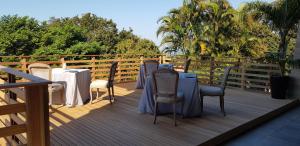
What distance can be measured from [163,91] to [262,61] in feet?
A: 14.0

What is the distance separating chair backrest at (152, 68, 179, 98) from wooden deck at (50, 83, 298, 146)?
0.51 meters

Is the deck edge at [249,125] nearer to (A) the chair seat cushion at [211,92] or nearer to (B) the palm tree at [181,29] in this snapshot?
(A) the chair seat cushion at [211,92]

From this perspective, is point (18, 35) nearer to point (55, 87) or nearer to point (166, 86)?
point (55, 87)

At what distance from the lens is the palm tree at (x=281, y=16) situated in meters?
6.68

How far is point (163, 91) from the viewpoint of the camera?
4.14 m

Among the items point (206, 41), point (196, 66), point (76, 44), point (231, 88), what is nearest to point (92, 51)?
point (76, 44)

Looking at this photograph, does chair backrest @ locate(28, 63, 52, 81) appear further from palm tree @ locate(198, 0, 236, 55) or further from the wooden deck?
palm tree @ locate(198, 0, 236, 55)

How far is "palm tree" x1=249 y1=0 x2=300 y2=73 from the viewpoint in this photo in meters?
6.68

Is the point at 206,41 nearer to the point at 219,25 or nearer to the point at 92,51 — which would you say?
the point at 219,25

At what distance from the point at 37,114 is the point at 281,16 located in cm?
665

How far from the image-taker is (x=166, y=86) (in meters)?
4.10

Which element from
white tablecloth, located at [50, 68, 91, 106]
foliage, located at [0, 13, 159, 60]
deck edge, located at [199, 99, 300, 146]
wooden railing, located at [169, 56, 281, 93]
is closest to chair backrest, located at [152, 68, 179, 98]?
deck edge, located at [199, 99, 300, 146]

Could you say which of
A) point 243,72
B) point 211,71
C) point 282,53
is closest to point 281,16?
point 282,53

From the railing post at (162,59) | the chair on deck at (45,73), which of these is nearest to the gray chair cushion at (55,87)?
the chair on deck at (45,73)
